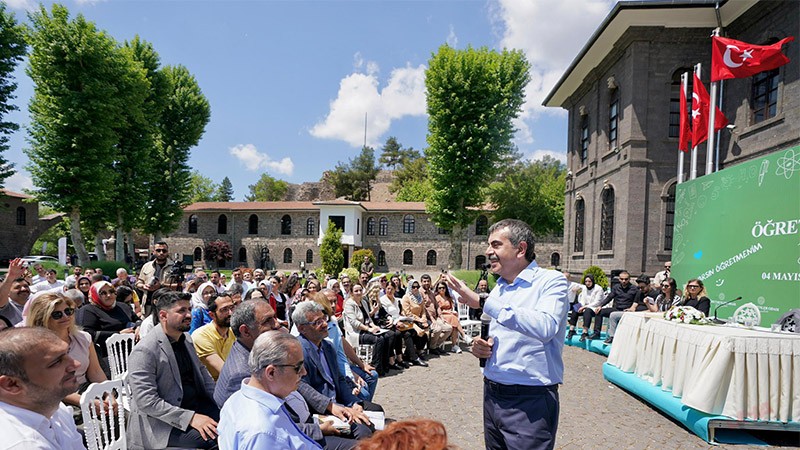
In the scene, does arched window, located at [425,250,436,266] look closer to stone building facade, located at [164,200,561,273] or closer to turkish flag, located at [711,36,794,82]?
stone building facade, located at [164,200,561,273]

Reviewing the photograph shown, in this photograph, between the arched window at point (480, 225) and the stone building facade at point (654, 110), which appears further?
the arched window at point (480, 225)

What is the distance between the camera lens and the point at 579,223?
20.7 metres

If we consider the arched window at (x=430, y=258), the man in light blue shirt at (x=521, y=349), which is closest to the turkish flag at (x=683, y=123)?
the man in light blue shirt at (x=521, y=349)

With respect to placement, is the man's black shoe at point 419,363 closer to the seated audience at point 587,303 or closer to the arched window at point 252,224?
the seated audience at point 587,303

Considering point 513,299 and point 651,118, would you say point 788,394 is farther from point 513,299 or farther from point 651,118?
point 651,118

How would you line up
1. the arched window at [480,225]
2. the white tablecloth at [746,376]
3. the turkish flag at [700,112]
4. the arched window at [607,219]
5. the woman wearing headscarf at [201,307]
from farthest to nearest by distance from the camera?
the arched window at [480,225] → the arched window at [607,219] → the turkish flag at [700,112] → the woman wearing headscarf at [201,307] → the white tablecloth at [746,376]

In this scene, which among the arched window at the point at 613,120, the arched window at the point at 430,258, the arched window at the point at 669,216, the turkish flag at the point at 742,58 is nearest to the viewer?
the turkish flag at the point at 742,58

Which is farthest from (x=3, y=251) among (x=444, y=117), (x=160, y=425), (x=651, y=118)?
(x=651, y=118)

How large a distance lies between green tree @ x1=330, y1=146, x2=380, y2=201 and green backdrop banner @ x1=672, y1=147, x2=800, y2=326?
49.9 m

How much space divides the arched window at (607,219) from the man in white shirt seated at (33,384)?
724 inches

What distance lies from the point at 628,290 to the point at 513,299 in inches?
333

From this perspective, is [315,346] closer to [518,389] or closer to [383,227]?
[518,389]

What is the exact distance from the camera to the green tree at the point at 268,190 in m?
66.8

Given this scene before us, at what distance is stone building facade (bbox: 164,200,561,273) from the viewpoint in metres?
37.4
